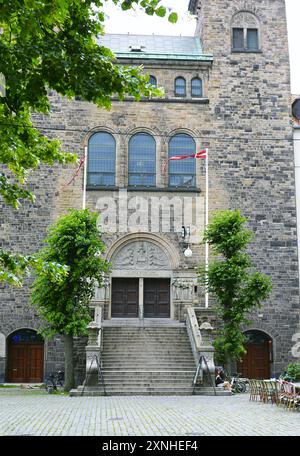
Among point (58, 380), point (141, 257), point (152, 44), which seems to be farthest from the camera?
point (152, 44)

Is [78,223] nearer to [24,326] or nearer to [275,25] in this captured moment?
[24,326]

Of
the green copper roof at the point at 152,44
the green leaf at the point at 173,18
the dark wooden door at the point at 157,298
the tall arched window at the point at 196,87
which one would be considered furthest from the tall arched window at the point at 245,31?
the green leaf at the point at 173,18

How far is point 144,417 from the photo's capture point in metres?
13.1

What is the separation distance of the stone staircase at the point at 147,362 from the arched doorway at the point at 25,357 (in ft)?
11.7

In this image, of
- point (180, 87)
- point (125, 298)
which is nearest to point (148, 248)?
point (125, 298)

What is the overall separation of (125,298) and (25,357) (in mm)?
5095

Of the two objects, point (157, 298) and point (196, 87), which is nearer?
point (157, 298)

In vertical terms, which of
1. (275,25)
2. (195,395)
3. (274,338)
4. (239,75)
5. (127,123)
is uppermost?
(275,25)

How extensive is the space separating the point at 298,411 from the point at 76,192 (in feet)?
51.4

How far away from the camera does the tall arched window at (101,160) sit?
27578 mm

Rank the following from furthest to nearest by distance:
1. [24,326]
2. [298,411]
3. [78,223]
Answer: [24,326], [78,223], [298,411]

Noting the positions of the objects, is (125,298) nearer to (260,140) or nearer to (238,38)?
(260,140)

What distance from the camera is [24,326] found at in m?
25.7

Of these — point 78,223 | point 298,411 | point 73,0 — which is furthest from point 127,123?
point 73,0
